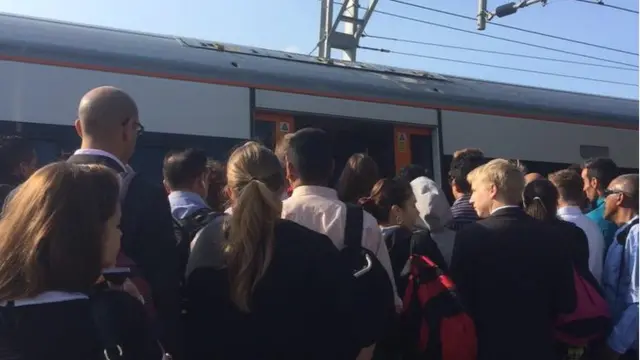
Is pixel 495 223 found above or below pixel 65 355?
above

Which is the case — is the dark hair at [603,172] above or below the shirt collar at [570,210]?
above

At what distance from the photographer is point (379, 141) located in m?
7.46

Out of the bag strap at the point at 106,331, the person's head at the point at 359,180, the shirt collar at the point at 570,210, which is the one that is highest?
the person's head at the point at 359,180

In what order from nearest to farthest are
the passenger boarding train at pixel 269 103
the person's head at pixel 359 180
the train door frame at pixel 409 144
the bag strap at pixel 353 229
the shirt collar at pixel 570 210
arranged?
1. the bag strap at pixel 353 229
2. the person's head at pixel 359 180
3. the shirt collar at pixel 570 210
4. the passenger boarding train at pixel 269 103
5. the train door frame at pixel 409 144

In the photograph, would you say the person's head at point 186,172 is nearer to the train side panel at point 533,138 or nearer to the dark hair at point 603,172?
the dark hair at point 603,172

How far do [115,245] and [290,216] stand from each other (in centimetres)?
97

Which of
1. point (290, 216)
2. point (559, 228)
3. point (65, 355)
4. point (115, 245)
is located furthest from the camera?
point (559, 228)

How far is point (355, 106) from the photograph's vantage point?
23.7 feet

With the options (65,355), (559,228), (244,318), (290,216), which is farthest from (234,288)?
(559,228)

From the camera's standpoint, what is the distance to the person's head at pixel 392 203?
3574mm

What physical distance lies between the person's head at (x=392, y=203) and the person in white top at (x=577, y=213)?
1.12m

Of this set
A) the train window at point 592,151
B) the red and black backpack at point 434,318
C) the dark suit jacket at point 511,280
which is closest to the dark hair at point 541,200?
the dark suit jacket at point 511,280

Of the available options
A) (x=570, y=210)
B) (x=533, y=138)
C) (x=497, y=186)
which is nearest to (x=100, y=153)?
(x=497, y=186)

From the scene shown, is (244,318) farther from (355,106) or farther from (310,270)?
(355,106)
